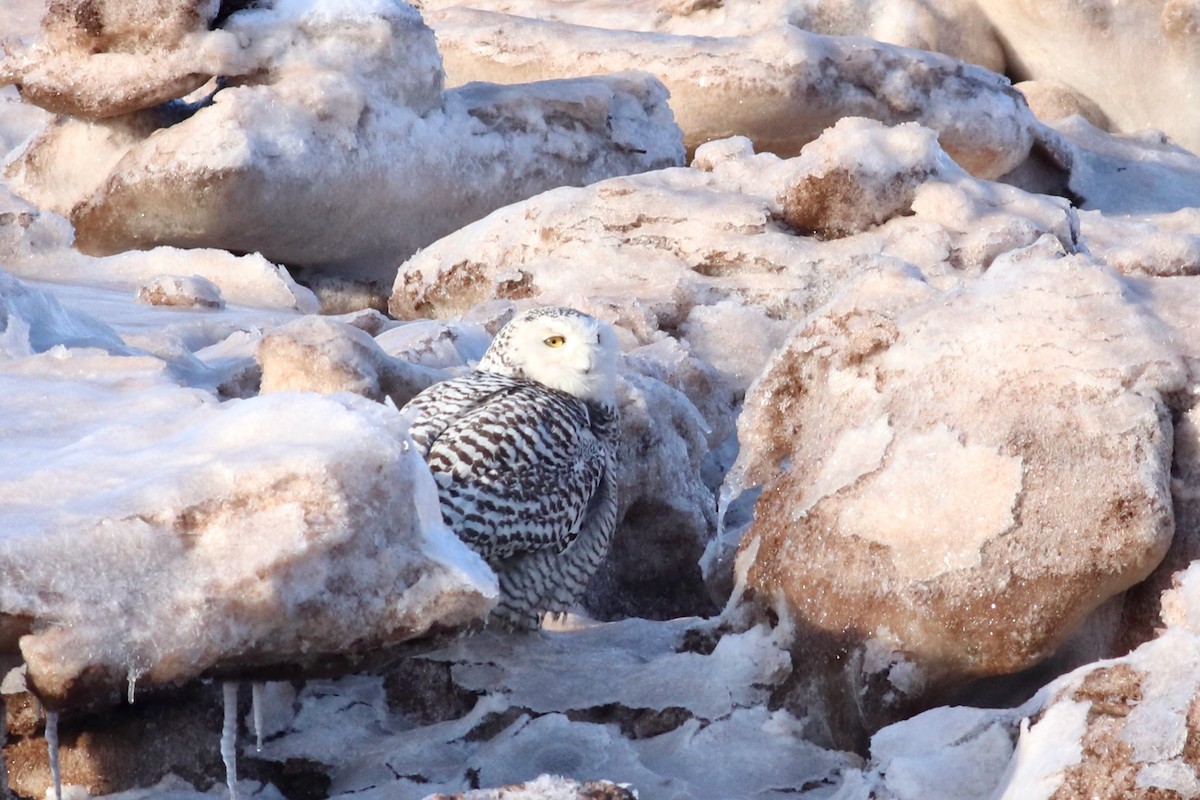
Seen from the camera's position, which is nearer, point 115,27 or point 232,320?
point 232,320

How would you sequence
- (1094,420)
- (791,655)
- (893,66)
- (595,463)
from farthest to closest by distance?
(893,66) < (595,463) < (791,655) < (1094,420)

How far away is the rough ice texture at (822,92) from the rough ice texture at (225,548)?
6702 millimetres

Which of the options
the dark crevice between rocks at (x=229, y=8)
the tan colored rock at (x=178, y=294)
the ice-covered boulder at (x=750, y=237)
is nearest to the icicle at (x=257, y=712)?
the ice-covered boulder at (x=750, y=237)

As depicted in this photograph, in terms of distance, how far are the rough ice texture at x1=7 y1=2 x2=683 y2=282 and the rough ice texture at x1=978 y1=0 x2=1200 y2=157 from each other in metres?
5.61

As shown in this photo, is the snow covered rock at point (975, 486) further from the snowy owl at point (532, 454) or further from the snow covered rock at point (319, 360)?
the snow covered rock at point (319, 360)

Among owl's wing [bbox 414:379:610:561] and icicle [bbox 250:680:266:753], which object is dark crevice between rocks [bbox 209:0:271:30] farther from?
icicle [bbox 250:680:266:753]

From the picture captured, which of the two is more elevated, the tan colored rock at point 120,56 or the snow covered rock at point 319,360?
the snow covered rock at point 319,360

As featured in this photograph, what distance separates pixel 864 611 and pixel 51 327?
7.60 feet

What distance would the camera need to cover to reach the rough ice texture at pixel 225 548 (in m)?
2.34

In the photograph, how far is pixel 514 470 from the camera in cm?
354

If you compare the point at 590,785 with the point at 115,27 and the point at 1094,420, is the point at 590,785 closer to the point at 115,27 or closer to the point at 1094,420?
the point at 1094,420

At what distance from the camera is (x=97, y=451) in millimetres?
2721

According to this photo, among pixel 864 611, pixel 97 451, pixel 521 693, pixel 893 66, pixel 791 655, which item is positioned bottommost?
pixel 893 66

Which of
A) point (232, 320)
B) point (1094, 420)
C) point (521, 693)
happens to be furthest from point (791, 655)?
point (232, 320)
